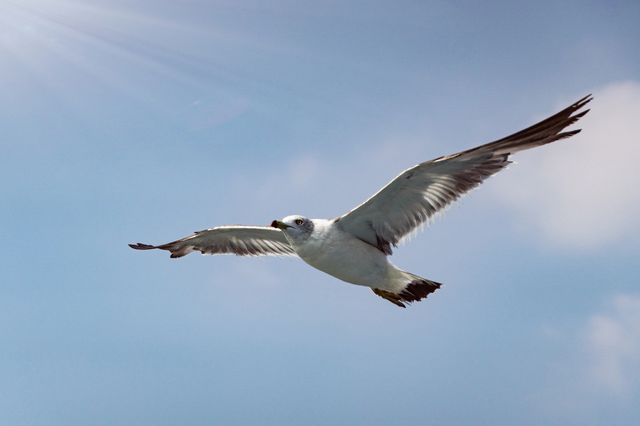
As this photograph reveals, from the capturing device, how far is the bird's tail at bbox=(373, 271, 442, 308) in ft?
49.5

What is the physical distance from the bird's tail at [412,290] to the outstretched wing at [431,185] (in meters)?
0.84

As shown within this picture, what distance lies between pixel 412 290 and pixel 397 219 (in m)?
1.63

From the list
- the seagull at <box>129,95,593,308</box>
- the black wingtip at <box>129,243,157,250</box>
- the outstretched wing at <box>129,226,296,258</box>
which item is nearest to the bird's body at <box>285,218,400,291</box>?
the seagull at <box>129,95,593,308</box>

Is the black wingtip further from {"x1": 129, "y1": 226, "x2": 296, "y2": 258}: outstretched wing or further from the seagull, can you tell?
the seagull

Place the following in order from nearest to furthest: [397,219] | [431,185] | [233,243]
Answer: [431,185]
[397,219]
[233,243]

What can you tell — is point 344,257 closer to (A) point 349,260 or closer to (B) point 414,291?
(A) point 349,260

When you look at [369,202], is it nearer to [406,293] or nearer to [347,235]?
[347,235]

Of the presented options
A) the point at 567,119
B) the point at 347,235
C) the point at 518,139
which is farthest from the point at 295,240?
the point at 567,119

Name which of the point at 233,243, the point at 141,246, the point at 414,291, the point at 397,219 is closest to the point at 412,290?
the point at 414,291

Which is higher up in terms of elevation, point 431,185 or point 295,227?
point 431,185

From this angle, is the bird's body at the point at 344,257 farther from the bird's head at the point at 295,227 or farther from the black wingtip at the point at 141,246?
the black wingtip at the point at 141,246

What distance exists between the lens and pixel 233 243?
18.0 metres

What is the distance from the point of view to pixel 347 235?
14.8 metres

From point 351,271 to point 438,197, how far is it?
230cm
